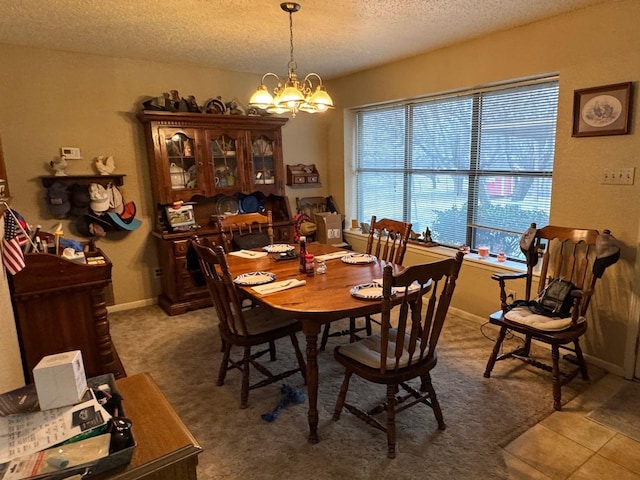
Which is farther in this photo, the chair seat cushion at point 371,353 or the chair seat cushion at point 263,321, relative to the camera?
the chair seat cushion at point 263,321

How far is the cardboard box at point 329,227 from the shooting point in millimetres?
4762

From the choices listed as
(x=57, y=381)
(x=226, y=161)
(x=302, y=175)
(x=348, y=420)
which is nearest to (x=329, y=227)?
(x=302, y=175)

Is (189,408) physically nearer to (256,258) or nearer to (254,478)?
(254,478)

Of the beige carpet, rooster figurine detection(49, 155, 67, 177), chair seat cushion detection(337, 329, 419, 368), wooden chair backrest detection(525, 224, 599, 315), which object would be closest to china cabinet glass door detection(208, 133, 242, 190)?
rooster figurine detection(49, 155, 67, 177)

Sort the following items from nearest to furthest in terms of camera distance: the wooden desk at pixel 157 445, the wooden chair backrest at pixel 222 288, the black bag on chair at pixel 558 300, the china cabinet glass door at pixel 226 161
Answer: the wooden desk at pixel 157 445
the wooden chair backrest at pixel 222 288
the black bag on chair at pixel 558 300
the china cabinet glass door at pixel 226 161

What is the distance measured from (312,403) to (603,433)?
4.92 feet

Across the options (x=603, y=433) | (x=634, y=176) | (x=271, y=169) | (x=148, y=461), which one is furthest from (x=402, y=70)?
(x=148, y=461)

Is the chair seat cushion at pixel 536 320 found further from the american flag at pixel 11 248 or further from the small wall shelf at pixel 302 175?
the small wall shelf at pixel 302 175

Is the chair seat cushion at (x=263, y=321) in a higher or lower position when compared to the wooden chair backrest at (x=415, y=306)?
lower

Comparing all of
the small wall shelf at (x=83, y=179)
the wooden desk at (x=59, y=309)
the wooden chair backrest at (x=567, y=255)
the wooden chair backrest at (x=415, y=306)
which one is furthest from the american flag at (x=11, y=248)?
the wooden chair backrest at (x=567, y=255)

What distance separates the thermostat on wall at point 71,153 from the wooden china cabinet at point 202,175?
0.59m

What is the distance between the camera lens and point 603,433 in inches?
82.2

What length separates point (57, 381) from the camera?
0.99 metres

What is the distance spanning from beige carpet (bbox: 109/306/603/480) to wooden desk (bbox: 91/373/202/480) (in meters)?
0.99
